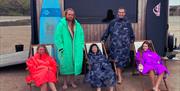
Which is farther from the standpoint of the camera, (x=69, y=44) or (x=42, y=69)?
(x=69, y=44)

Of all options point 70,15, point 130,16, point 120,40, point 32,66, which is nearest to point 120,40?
point 120,40

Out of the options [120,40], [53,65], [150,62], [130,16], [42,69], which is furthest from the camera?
[130,16]

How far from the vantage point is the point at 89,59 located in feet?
18.6

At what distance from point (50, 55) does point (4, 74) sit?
1.32 meters

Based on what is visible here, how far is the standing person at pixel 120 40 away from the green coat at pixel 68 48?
609mm

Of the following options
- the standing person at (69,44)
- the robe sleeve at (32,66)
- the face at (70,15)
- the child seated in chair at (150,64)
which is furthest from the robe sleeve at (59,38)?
the child seated in chair at (150,64)

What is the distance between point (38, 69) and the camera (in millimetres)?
5332

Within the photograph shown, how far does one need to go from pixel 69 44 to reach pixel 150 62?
128cm

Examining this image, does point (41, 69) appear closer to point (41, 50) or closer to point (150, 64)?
point (41, 50)

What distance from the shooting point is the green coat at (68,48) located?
5559 millimetres

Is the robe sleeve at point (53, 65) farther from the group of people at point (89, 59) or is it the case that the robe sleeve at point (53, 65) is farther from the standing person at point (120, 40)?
the standing person at point (120, 40)

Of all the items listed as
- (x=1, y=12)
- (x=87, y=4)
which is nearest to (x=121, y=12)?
(x=87, y=4)

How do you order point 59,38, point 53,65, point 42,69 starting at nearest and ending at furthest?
point 42,69, point 53,65, point 59,38

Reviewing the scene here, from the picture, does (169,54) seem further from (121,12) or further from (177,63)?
(121,12)
